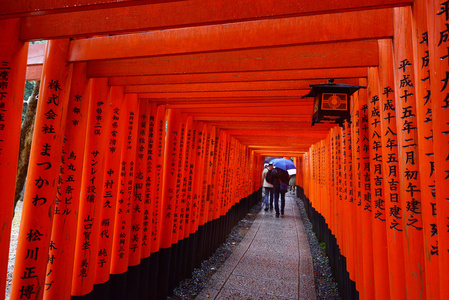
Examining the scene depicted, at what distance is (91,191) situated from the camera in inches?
121

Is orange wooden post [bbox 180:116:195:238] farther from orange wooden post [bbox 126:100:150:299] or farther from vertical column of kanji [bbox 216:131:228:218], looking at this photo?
vertical column of kanji [bbox 216:131:228:218]

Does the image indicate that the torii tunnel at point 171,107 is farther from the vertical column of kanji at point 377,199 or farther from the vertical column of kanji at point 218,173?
the vertical column of kanji at point 218,173

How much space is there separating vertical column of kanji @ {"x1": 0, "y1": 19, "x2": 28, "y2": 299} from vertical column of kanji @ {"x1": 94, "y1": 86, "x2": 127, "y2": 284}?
1028mm

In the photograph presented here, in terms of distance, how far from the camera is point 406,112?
1.84 m

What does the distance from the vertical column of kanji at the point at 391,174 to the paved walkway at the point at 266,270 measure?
333 centimetres

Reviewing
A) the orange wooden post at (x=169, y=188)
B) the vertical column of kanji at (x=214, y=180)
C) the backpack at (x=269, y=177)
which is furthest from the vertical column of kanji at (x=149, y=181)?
the backpack at (x=269, y=177)

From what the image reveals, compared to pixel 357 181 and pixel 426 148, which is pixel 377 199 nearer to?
pixel 357 181

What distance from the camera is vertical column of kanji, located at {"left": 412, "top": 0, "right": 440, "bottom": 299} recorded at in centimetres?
146

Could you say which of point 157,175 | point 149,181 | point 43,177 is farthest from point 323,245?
point 43,177

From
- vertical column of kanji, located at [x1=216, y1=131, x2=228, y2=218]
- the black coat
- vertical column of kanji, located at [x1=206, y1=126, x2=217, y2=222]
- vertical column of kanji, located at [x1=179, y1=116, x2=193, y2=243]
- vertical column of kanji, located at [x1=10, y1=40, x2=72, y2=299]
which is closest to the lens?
vertical column of kanji, located at [x1=10, y1=40, x2=72, y2=299]

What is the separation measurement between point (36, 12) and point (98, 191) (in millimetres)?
1925

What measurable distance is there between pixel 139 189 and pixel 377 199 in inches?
124

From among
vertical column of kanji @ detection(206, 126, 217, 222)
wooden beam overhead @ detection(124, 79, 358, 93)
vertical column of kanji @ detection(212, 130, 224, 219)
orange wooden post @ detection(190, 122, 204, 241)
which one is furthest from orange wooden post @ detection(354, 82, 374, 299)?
vertical column of kanji @ detection(212, 130, 224, 219)

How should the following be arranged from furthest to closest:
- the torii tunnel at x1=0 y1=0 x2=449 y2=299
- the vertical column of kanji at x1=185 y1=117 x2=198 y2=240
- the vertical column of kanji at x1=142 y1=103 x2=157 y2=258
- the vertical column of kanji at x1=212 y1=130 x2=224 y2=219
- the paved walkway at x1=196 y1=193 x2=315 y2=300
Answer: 1. the vertical column of kanji at x1=212 y1=130 x2=224 y2=219
2. the vertical column of kanji at x1=185 y1=117 x2=198 y2=240
3. the paved walkway at x1=196 y1=193 x2=315 y2=300
4. the vertical column of kanji at x1=142 y1=103 x2=157 y2=258
5. the torii tunnel at x1=0 y1=0 x2=449 y2=299
